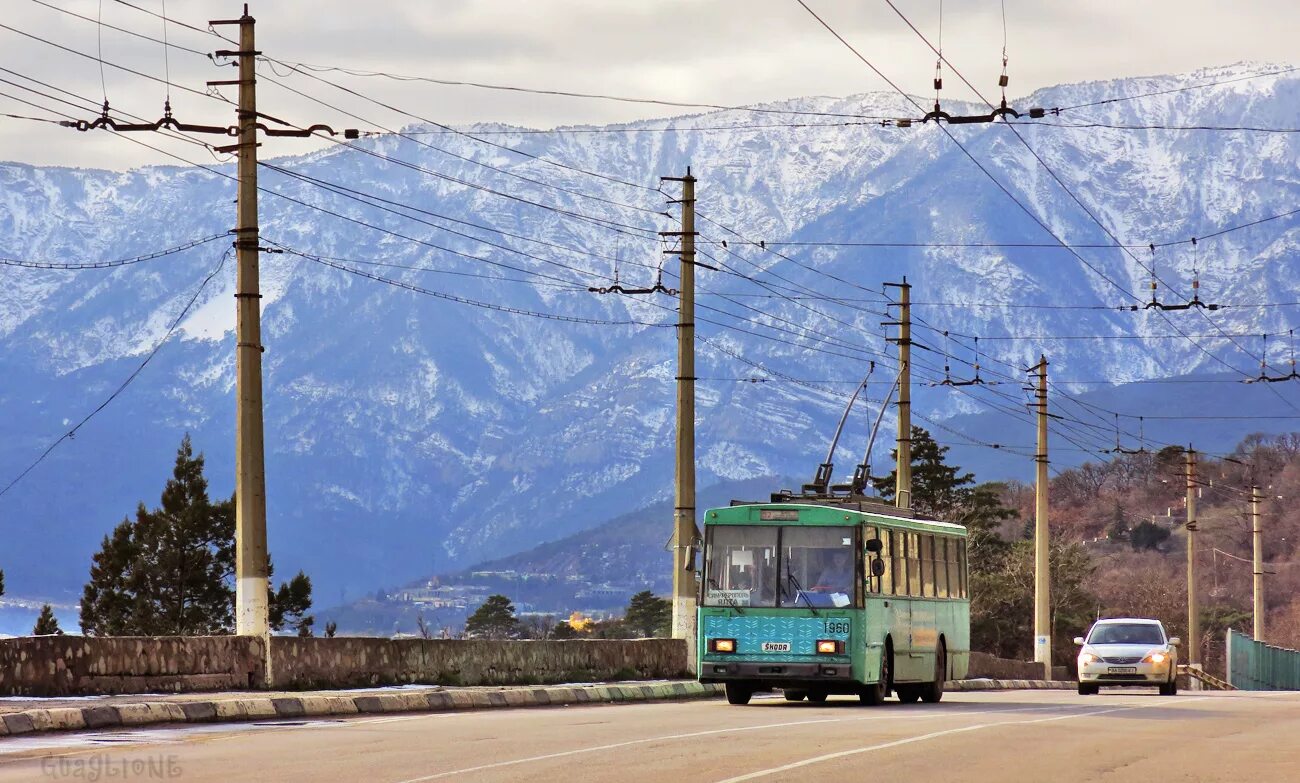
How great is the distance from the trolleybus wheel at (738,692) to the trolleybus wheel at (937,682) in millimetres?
3983

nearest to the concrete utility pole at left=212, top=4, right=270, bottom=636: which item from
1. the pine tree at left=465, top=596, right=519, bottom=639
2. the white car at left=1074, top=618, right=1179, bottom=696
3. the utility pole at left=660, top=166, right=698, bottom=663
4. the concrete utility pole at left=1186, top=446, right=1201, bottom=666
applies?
the utility pole at left=660, top=166, right=698, bottom=663

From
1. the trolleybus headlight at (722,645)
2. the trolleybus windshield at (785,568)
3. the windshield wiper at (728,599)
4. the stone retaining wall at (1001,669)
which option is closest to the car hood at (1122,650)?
the trolleybus windshield at (785,568)

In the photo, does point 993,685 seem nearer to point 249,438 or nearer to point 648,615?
point 249,438

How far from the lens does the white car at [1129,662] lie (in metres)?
41.4

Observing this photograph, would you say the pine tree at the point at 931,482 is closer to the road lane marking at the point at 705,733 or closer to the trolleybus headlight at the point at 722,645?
the road lane marking at the point at 705,733

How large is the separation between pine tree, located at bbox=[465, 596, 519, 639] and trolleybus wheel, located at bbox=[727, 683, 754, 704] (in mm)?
137239

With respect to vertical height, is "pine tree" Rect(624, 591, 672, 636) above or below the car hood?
below

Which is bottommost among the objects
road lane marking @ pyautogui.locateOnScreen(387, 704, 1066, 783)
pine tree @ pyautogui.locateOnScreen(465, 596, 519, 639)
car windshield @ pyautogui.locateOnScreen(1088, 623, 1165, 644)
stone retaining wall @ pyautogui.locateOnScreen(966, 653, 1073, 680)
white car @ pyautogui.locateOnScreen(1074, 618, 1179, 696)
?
pine tree @ pyautogui.locateOnScreen(465, 596, 519, 639)

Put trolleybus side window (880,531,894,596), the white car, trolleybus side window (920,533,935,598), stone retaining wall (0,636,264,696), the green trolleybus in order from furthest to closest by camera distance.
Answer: the white car, trolleybus side window (920,533,935,598), trolleybus side window (880,531,894,596), the green trolleybus, stone retaining wall (0,636,264,696)

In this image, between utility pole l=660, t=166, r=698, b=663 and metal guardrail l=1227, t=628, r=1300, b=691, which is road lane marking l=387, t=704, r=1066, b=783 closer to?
utility pole l=660, t=166, r=698, b=663

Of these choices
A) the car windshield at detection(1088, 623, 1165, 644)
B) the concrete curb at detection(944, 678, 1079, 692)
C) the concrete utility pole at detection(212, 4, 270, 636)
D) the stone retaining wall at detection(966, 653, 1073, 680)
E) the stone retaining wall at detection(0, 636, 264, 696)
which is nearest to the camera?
the stone retaining wall at detection(0, 636, 264, 696)

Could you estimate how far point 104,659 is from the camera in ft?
81.6

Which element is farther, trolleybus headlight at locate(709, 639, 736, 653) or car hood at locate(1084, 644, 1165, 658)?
car hood at locate(1084, 644, 1165, 658)

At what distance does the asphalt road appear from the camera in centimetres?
1628
